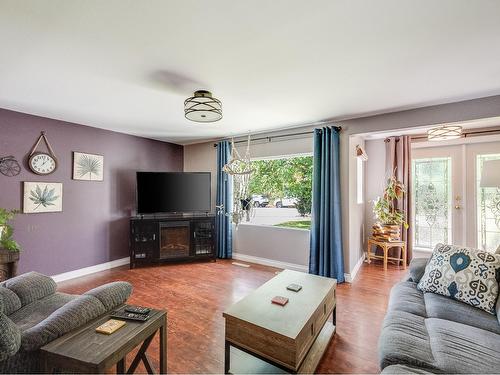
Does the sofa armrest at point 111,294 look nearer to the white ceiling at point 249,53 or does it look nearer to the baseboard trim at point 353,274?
the white ceiling at point 249,53

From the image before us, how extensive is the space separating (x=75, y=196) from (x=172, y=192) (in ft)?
4.59

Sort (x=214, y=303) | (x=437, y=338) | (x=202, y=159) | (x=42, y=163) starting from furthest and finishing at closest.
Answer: (x=202, y=159) < (x=42, y=163) < (x=214, y=303) < (x=437, y=338)

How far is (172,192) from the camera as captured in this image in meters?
4.38

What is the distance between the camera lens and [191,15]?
1.46m

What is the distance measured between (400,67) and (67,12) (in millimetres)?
2348

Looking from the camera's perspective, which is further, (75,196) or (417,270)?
(75,196)

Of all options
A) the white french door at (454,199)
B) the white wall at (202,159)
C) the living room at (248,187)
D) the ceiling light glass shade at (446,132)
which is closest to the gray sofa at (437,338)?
the living room at (248,187)

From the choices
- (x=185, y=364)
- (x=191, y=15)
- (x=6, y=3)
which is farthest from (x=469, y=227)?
(x=6, y=3)

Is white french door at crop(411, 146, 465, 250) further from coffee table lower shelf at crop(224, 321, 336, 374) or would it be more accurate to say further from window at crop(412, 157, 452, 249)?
coffee table lower shelf at crop(224, 321, 336, 374)

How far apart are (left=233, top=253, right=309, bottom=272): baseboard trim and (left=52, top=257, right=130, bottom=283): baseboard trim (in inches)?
77.3

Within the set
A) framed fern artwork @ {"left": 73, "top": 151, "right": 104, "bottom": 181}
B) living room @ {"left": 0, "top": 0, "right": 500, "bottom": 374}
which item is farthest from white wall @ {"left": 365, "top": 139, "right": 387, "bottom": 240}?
framed fern artwork @ {"left": 73, "top": 151, "right": 104, "bottom": 181}

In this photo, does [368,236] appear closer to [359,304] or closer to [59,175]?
[359,304]

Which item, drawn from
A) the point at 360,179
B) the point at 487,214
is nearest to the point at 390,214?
the point at 360,179

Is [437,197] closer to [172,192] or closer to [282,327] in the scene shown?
[282,327]
